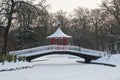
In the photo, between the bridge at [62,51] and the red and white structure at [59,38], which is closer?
the bridge at [62,51]

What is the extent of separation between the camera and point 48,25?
96.1 m

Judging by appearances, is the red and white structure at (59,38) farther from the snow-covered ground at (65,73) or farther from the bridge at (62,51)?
the snow-covered ground at (65,73)

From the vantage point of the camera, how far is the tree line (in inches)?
1986

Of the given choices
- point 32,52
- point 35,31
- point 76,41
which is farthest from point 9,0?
point 76,41

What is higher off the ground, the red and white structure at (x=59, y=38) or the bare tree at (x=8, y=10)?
the bare tree at (x=8, y=10)

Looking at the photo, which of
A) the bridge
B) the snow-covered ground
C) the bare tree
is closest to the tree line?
the bare tree

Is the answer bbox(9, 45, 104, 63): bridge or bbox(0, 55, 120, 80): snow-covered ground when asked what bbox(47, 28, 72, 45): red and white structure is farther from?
bbox(0, 55, 120, 80): snow-covered ground

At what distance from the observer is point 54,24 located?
97875 mm

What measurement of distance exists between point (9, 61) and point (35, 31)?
1541 inches

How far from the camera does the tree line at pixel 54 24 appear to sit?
165 ft

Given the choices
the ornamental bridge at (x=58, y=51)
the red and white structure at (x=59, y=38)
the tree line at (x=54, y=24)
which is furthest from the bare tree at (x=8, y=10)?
the red and white structure at (x=59, y=38)

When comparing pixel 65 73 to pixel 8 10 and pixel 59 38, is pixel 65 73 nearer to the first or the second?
pixel 8 10

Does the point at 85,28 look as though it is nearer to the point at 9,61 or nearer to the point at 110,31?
the point at 110,31

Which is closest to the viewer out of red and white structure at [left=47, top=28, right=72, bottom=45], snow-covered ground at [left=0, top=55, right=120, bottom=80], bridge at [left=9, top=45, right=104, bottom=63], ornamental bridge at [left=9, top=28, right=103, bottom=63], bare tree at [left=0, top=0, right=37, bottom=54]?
snow-covered ground at [left=0, top=55, right=120, bottom=80]
